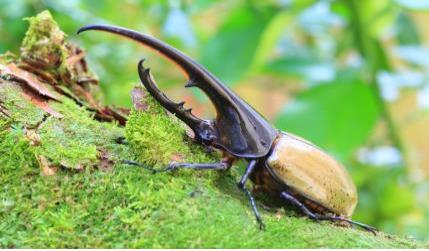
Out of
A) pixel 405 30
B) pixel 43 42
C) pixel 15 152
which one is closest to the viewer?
pixel 15 152

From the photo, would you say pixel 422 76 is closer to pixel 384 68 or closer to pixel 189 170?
pixel 384 68

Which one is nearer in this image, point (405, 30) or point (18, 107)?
point (18, 107)

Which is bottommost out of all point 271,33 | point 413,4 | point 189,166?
point 189,166

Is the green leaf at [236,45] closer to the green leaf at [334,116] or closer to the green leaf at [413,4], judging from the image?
the green leaf at [334,116]

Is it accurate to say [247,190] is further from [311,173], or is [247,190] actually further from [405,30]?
[405,30]

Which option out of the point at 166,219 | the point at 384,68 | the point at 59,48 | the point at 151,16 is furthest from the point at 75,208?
the point at 151,16

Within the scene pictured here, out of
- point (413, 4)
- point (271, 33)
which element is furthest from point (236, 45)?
point (413, 4)

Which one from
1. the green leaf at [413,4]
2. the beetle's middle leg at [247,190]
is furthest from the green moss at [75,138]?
the green leaf at [413,4]

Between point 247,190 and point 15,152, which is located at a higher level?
point 247,190
